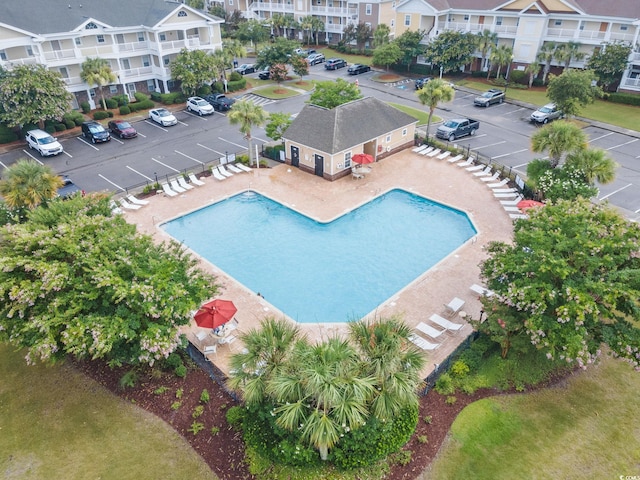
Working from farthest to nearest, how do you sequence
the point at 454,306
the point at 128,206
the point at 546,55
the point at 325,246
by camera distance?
the point at 546,55 < the point at 128,206 < the point at 325,246 < the point at 454,306

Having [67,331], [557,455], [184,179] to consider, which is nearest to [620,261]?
[557,455]

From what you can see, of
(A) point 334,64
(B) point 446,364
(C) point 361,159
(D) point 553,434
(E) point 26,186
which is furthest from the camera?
(A) point 334,64

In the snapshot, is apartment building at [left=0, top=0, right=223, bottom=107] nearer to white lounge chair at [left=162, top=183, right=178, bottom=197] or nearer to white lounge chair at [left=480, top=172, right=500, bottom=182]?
white lounge chair at [left=162, top=183, right=178, bottom=197]

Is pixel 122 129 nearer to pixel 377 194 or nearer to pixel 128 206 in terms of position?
pixel 128 206

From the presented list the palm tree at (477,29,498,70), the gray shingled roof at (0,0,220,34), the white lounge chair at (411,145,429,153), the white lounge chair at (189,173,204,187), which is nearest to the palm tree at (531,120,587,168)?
the white lounge chair at (411,145,429,153)

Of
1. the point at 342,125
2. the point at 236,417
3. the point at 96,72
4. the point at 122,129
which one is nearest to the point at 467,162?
the point at 342,125

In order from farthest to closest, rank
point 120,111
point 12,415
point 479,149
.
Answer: point 120,111 → point 479,149 → point 12,415

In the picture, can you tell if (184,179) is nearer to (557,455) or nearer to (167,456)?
(167,456)
